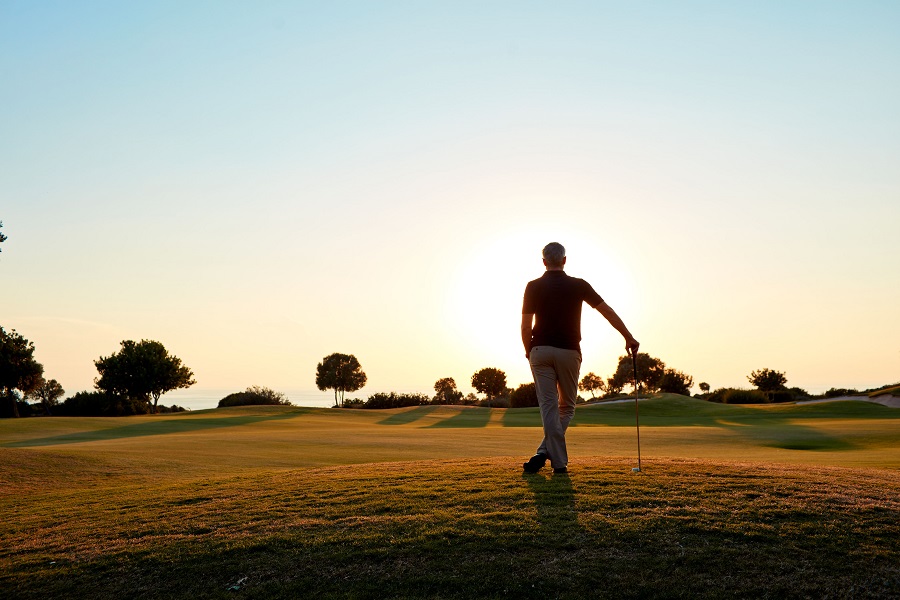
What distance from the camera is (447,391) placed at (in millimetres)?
92562

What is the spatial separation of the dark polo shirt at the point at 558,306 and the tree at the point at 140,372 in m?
81.3

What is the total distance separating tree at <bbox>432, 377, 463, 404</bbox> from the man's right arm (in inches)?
3158

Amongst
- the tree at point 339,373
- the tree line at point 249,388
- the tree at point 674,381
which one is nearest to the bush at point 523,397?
the tree line at point 249,388

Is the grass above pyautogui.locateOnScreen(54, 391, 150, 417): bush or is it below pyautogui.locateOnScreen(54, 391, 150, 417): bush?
below

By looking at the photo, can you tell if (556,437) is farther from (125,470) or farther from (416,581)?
(125,470)

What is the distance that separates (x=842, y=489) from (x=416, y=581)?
18.7 ft

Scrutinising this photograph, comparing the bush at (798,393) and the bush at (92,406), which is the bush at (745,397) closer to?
the bush at (798,393)

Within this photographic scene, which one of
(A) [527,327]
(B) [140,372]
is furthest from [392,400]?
(A) [527,327]

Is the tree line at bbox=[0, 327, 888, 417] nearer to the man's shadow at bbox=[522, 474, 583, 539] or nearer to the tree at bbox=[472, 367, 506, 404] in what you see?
the tree at bbox=[472, 367, 506, 404]

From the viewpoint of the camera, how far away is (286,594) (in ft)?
21.6

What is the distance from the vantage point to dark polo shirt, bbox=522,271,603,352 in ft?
33.2

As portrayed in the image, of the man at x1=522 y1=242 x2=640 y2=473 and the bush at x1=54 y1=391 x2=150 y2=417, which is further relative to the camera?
the bush at x1=54 y1=391 x2=150 y2=417

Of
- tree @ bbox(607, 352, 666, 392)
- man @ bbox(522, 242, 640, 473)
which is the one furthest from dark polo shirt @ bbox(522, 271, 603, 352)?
tree @ bbox(607, 352, 666, 392)

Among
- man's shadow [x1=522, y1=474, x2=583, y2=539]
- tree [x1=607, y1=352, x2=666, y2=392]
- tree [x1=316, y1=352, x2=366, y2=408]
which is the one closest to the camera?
man's shadow [x1=522, y1=474, x2=583, y2=539]
